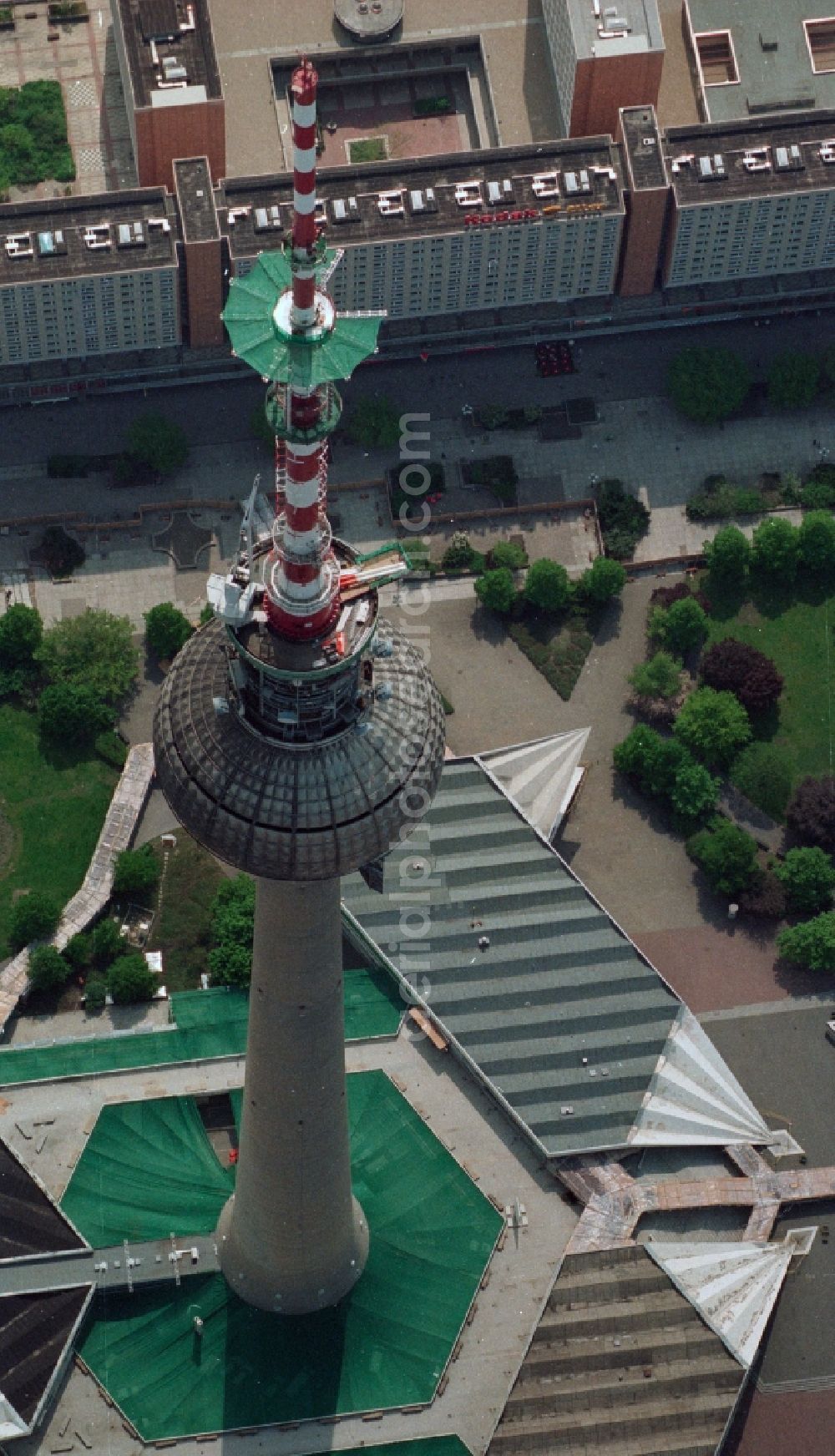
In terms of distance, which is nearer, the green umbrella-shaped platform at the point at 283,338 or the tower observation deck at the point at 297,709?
the green umbrella-shaped platform at the point at 283,338

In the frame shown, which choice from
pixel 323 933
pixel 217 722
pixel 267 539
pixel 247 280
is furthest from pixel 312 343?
pixel 323 933

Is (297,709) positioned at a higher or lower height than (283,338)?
lower

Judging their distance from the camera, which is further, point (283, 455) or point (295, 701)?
point (295, 701)

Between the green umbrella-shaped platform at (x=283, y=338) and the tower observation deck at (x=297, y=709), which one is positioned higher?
the green umbrella-shaped platform at (x=283, y=338)

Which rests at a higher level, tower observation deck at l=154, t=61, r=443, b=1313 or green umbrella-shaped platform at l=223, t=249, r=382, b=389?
Result: green umbrella-shaped platform at l=223, t=249, r=382, b=389

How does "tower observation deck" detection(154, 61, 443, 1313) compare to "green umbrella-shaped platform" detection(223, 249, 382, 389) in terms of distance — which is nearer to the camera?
"green umbrella-shaped platform" detection(223, 249, 382, 389)

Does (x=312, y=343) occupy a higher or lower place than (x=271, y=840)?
higher

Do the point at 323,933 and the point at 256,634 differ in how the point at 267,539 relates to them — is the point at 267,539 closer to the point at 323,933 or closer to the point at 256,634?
the point at 256,634

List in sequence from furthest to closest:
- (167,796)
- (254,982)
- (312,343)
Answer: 1. (254,982)
2. (167,796)
3. (312,343)

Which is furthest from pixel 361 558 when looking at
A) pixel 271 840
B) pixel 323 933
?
pixel 323 933

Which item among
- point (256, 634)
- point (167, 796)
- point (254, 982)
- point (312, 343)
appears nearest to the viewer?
point (312, 343)

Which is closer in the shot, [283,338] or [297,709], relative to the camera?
[283,338]
